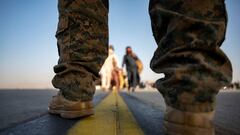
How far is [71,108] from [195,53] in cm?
112

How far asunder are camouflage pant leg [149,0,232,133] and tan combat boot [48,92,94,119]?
90cm

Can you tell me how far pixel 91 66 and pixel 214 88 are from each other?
3.60 feet

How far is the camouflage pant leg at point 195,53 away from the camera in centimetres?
134

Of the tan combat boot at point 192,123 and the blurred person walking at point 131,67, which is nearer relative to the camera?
the tan combat boot at point 192,123

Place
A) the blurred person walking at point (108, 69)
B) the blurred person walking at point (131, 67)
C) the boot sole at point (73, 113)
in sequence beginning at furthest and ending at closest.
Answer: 1. the blurred person walking at point (108, 69)
2. the blurred person walking at point (131, 67)
3. the boot sole at point (73, 113)

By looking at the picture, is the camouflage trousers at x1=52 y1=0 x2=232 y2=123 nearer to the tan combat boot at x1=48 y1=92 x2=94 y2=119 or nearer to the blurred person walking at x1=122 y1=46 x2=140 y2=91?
the tan combat boot at x1=48 y1=92 x2=94 y2=119

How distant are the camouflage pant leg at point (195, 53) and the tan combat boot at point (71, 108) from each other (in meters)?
0.90

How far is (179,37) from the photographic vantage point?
4.57 feet

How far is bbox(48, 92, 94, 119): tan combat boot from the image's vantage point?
210cm

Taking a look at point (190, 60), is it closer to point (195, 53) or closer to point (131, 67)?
point (195, 53)

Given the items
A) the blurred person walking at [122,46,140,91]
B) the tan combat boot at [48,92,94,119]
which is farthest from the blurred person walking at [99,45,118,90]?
the tan combat boot at [48,92,94,119]

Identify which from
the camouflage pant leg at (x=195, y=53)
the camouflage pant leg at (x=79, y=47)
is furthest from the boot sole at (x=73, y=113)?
the camouflage pant leg at (x=195, y=53)

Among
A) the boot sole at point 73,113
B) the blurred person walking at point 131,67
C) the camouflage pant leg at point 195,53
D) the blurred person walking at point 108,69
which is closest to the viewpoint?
the camouflage pant leg at point 195,53

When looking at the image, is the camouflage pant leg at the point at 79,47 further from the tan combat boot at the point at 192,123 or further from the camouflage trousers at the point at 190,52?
the tan combat boot at the point at 192,123
